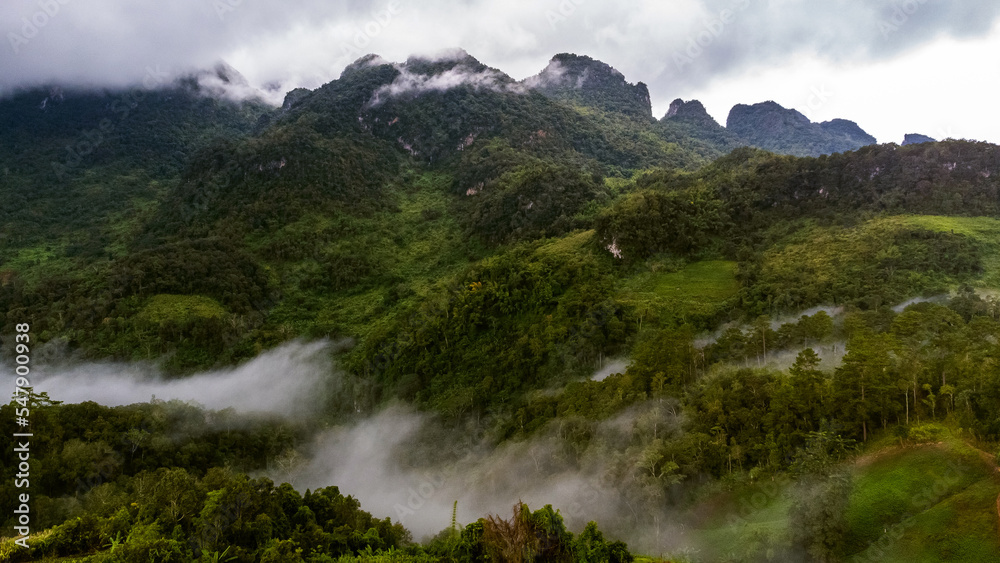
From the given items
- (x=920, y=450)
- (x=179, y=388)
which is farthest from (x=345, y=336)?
(x=920, y=450)

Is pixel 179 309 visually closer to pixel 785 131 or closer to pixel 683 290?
pixel 683 290

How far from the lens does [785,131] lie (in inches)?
6747

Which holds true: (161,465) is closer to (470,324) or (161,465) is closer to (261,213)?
Answer: (470,324)

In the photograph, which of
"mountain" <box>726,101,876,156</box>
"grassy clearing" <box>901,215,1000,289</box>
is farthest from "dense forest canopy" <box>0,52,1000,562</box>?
"mountain" <box>726,101,876,156</box>

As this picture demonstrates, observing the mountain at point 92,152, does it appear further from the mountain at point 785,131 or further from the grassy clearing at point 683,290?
the mountain at point 785,131

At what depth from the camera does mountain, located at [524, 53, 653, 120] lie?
161m

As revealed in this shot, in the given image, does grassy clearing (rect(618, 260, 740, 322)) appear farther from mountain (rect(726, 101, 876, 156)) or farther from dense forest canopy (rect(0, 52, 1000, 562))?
mountain (rect(726, 101, 876, 156))

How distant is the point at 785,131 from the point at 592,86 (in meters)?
65.5

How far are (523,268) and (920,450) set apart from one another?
38.0m

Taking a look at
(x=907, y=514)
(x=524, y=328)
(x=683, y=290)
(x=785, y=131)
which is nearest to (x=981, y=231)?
(x=683, y=290)

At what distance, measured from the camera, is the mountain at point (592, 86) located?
16100 cm

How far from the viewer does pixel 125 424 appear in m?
38.3

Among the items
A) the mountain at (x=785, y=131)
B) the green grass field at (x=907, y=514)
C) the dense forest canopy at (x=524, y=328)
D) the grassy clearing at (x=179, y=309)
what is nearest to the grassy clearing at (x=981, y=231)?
the dense forest canopy at (x=524, y=328)

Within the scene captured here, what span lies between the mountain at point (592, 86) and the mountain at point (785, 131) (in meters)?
38.8
